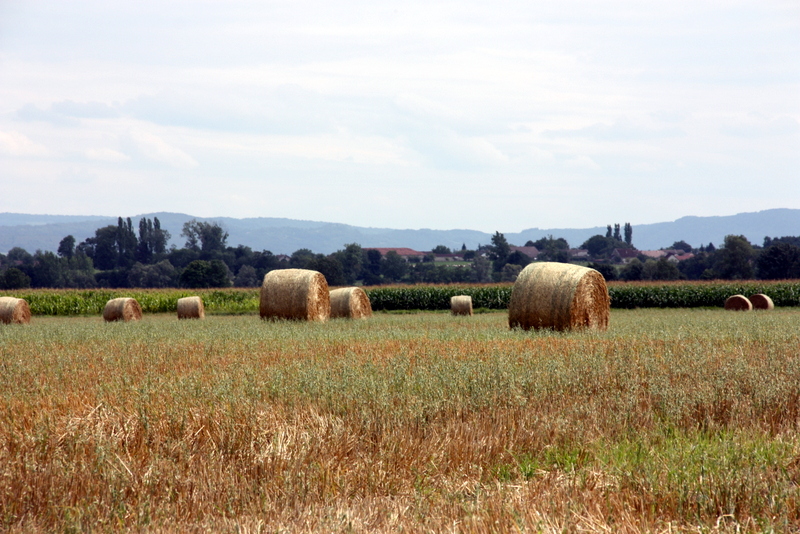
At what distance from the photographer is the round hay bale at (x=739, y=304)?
32500mm

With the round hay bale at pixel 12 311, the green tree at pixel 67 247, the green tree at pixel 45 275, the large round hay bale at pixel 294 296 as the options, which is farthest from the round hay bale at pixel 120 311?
the green tree at pixel 67 247

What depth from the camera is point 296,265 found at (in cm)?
11469

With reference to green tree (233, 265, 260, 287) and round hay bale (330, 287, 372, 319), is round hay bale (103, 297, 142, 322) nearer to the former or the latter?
round hay bale (330, 287, 372, 319)

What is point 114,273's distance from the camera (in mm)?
113438

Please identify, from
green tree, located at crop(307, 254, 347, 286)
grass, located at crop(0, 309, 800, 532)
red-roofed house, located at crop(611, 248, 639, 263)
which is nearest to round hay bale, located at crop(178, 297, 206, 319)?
grass, located at crop(0, 309, 800, 532)

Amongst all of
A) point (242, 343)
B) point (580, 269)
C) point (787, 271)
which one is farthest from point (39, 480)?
point (787, 271)

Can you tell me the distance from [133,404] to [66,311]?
3375cm

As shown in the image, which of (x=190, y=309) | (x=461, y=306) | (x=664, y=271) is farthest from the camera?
(x=664, y=271)

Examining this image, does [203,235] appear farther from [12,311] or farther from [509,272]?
[12,311]

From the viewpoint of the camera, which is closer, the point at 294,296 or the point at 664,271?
the point at 294,296

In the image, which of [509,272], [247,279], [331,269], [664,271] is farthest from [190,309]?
[509,272]

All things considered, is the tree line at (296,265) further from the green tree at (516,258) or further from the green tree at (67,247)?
the green tree at (516,258)

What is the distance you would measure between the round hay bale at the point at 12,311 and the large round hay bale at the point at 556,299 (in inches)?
778

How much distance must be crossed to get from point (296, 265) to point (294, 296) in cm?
9246
